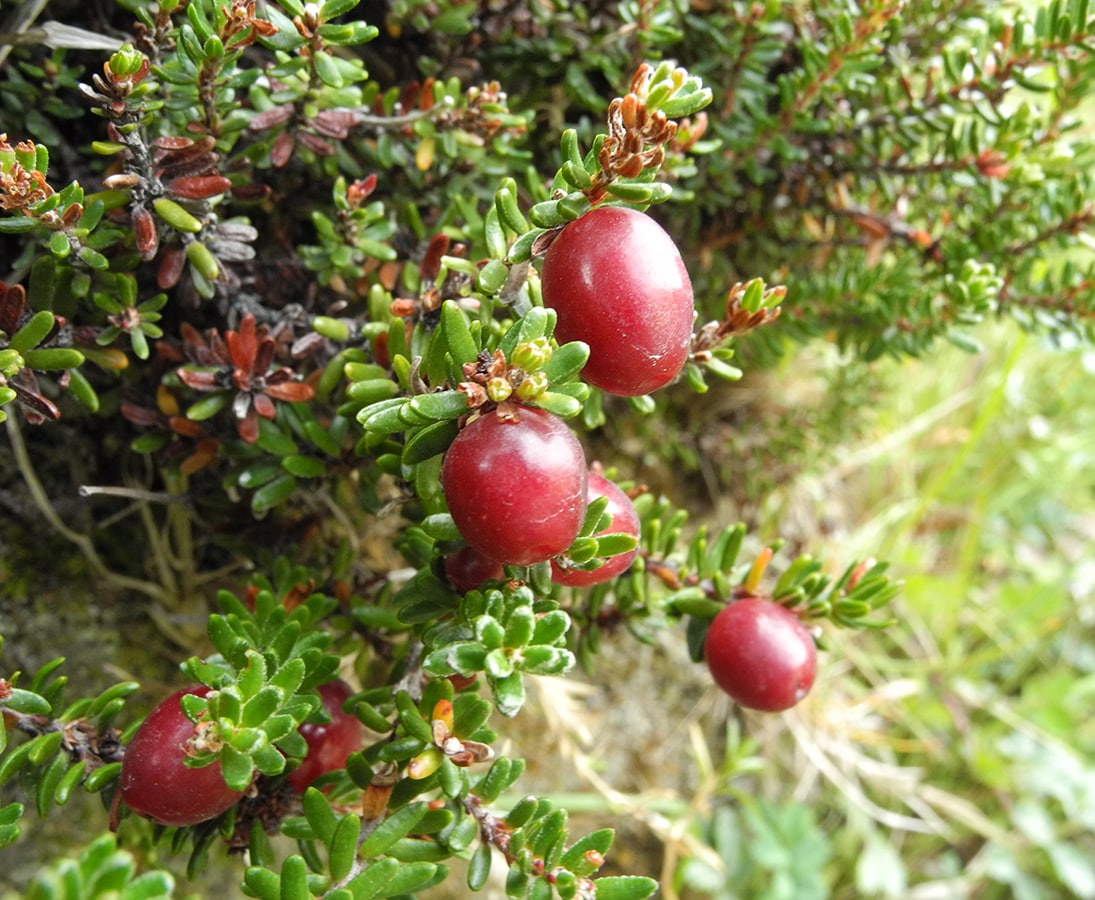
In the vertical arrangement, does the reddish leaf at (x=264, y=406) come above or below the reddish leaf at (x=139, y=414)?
above

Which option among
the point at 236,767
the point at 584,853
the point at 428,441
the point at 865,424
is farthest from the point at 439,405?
the point at 865,424

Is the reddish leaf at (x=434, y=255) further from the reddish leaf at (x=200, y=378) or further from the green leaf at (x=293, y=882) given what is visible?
the green leaf at (x=293, y=882)

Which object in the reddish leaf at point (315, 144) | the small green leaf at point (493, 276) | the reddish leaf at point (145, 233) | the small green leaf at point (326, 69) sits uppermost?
the small green leaf at point (326, 69)

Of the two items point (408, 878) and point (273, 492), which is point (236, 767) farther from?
point (273, 492)

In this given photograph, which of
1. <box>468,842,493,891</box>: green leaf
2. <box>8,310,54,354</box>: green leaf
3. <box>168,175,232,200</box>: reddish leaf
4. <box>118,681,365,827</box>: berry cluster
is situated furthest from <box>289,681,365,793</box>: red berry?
<box>168,175,232,200</box>: reddish leaf

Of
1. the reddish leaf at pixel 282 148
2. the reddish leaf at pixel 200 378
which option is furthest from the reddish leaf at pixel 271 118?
the reddish leaf at pixel 200 378

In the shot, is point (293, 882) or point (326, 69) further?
point (326, 69)

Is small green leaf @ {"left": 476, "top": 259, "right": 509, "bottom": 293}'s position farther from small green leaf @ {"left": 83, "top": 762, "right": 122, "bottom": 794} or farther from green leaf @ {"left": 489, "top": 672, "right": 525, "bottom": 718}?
small green leaf @ {"left": 83, "top": 762, "right": 122, "bottom": 794}

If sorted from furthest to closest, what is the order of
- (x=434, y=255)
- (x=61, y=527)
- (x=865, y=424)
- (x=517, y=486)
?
1. (x=865, y=424)
2. (x=61, y=527)
3. (x=434, y=255)
4. (x=517, y=486)
